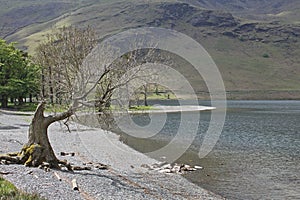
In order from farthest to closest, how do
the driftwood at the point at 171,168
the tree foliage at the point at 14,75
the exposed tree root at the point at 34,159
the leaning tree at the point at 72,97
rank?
the tree foliage at the point at 14,75 → the driftwood at the point at 171,168 → the leaning tree at the point at 72,97 → the exposed tree root at the point at 34,159

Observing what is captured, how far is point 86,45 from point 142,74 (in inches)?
194

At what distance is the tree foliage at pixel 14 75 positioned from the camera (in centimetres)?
7344

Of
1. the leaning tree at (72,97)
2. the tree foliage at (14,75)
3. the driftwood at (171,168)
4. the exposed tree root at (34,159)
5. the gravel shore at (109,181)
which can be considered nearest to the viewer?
the gravel shore at (109,181)

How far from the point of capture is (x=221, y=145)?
4547 cm

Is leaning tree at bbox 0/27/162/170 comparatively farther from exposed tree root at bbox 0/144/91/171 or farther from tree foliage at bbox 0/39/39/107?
tree foliage at bbox 0/39/39/107

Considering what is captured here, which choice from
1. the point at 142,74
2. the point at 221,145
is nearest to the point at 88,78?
the point at 142,74


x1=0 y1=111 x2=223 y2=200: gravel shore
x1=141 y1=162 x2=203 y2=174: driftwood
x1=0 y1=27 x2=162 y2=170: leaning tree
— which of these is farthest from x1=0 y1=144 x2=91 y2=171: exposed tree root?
x1=141 y1=162 x2=203 y2=174: driftwood

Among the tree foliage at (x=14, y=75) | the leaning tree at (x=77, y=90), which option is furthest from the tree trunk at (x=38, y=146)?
the tree foliage at (x=14, y=75)

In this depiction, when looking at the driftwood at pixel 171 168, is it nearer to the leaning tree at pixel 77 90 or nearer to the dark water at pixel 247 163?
the dark water at pixel 247 163

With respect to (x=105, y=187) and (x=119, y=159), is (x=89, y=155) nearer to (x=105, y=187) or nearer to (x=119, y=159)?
(x=119, y=159)

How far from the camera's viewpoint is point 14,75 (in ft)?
255

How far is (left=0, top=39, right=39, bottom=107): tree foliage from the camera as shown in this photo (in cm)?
7344

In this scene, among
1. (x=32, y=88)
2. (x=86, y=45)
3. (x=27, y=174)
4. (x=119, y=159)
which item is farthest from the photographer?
(x=32, y=88)

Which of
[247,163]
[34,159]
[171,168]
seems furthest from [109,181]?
[247,163]
